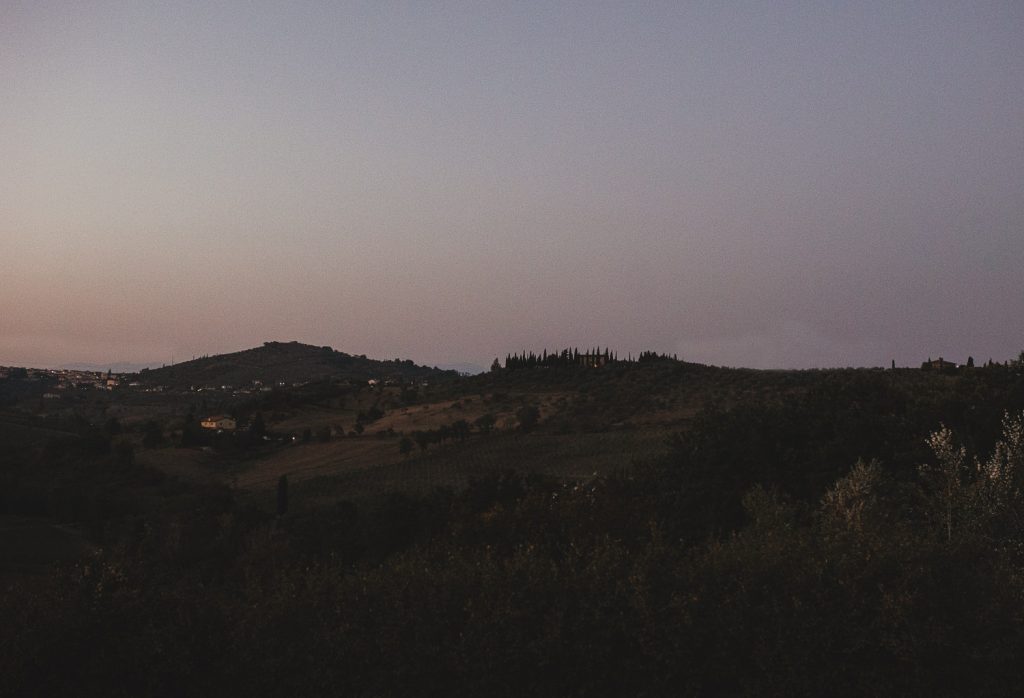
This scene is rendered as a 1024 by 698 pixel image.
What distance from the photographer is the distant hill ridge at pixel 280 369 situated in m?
152

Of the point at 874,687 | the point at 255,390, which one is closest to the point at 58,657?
the point at 874,687

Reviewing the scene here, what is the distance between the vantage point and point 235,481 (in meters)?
54.5

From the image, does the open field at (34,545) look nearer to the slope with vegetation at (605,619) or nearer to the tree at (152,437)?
the slope with vegetation at (605,619)

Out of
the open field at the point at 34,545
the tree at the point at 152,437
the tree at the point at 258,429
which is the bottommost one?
the open field at the point at 34,545

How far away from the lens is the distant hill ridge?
500 ft

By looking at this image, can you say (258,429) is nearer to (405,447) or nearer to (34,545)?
(405,447)

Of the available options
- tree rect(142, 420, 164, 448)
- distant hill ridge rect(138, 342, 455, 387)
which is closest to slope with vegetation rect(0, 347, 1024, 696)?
tree rect(142, 420, 164, 448)

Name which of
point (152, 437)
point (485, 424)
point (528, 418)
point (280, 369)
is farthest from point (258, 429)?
point (280, 369)

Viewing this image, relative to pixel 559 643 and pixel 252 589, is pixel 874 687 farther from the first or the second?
pixel 252 589

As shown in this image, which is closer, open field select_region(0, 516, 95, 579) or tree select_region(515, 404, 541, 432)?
open field select_region(0, 516, 95, 579)

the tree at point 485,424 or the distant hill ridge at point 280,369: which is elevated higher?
the distant hill ridge at point 280,369

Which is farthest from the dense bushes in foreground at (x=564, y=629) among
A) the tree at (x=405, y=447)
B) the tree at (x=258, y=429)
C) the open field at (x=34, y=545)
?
the tree at (x=258, y=429)

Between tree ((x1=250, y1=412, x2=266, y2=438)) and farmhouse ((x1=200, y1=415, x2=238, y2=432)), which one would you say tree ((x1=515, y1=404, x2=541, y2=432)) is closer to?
tree ((x1=250, y1=412, x2=266, y2=438))

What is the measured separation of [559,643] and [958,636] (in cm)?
445
